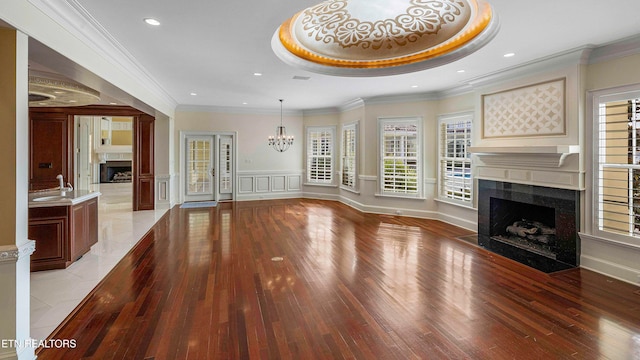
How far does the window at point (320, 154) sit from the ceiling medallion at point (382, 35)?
13.5ft

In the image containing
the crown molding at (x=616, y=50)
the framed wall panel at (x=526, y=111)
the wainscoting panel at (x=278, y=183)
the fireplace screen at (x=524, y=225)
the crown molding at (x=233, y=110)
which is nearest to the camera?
the crown molding at (x=616, y=50)

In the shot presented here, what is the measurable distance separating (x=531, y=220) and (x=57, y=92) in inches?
314

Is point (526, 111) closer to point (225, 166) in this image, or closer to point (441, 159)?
point (441, 159)

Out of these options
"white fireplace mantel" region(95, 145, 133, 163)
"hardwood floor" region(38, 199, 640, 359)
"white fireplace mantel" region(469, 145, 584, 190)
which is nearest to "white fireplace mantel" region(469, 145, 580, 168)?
"white fireplace mantel" region(469, 145, 584, 190)

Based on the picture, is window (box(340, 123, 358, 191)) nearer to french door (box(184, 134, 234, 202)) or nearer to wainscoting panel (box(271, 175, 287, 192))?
wainscoting panel (box(271, 175, 287, 192))

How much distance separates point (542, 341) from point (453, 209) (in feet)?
13.4

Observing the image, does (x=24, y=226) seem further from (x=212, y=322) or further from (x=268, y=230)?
(x=268, y=230)

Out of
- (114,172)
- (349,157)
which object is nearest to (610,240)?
(349,157)

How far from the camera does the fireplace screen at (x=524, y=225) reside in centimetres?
454

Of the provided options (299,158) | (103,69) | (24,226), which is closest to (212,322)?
(24,226)

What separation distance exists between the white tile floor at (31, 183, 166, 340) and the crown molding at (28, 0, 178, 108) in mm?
2488

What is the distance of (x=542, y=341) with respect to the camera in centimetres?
235

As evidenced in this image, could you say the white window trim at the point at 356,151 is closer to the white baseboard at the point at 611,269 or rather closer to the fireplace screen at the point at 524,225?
the fireplace screen at the point at 524,225

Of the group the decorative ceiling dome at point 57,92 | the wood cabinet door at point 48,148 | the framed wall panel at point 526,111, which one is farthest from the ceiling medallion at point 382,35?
the wood cabinet door at point 48,148
